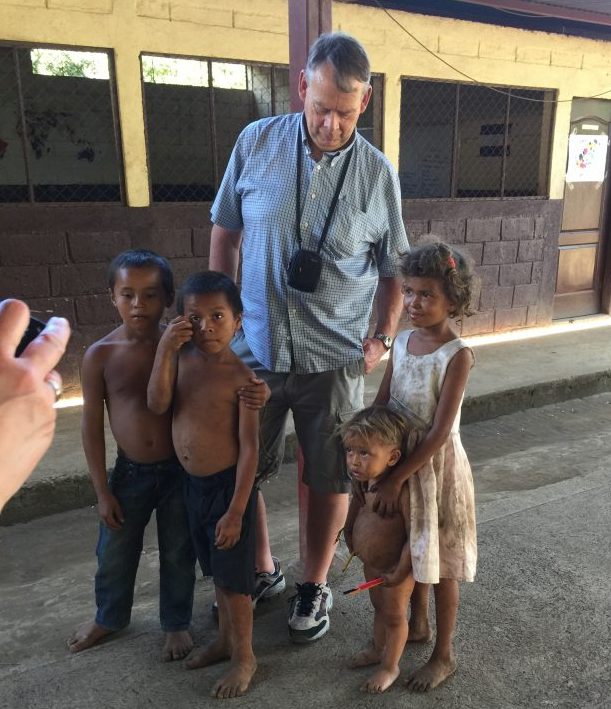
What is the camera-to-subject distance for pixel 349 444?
1.94m

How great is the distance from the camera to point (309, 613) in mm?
2334

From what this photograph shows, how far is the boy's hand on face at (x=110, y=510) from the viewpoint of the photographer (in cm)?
211

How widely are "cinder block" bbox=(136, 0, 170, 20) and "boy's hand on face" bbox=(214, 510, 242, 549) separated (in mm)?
3838

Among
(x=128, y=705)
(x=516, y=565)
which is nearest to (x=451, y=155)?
(x=516, y=565)

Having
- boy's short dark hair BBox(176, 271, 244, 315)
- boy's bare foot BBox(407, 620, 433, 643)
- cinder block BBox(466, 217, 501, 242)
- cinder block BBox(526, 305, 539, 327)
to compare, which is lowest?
boy's bare foot BBox(407, 620, 433, 643)

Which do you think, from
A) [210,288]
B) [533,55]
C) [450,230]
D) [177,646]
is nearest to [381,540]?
[177,646]

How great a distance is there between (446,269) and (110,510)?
1.35 metres

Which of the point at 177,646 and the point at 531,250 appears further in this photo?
the point at 531,250

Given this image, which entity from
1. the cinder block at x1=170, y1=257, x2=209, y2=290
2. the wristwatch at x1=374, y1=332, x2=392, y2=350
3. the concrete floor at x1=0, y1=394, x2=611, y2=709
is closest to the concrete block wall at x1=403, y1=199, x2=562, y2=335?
the cinder block at x1=170, y1=257, x2=209, y2=290

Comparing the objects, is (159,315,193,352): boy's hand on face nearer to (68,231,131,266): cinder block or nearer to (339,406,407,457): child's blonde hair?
(339,406,407,457): child's blonde hair

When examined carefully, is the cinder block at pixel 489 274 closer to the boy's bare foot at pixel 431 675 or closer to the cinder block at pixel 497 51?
the cinder block at pixel 497 51

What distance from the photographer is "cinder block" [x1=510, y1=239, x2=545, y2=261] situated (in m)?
6.82

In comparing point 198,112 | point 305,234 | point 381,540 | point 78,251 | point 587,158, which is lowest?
point 381,540

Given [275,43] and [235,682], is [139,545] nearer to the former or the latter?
[235,682]
